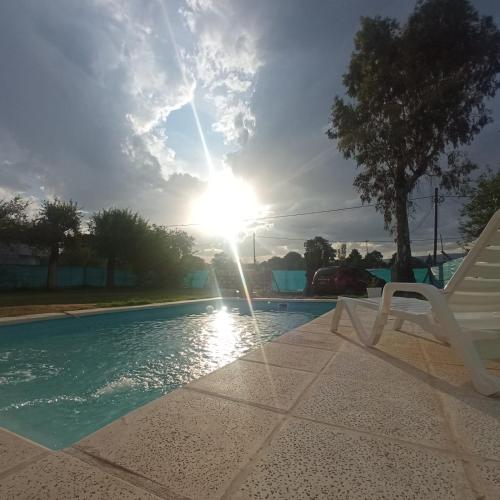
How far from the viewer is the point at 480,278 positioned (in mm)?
2152

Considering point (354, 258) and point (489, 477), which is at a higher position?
point (354, 258)

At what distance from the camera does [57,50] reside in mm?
8945

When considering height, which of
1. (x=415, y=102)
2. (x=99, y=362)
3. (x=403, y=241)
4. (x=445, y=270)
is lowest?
(x=99, y=362)

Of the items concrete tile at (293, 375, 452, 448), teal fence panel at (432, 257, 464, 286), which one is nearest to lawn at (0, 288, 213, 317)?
concrete tile at (293, 375, 452, 448)

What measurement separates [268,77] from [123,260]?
19.1 metres

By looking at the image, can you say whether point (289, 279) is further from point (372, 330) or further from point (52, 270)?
point (372, 330)

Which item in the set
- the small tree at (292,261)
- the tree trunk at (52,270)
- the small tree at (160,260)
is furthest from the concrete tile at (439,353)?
the small tree at (292,261)

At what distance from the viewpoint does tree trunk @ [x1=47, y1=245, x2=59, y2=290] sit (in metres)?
19.5

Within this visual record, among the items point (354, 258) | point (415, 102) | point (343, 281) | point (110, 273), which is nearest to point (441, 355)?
point (343, 281)

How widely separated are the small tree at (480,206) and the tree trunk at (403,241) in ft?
13.7

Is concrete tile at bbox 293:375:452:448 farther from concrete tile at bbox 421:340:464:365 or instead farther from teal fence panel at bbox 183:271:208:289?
teal fence panel at bbox 183:271:208:289

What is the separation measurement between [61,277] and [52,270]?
5.47ft

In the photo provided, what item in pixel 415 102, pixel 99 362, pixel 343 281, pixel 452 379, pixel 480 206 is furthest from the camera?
pixel 480 206

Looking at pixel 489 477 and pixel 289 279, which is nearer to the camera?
pixel 489 477
